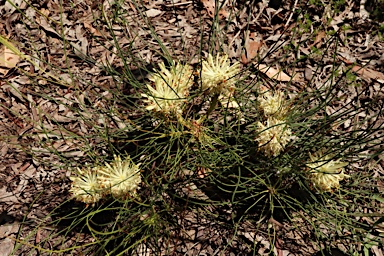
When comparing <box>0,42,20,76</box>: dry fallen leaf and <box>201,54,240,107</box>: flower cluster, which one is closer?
<box>201,54,240,107</box>: flower cluster

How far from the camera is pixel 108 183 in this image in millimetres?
1438

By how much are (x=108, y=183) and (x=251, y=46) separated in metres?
1.31

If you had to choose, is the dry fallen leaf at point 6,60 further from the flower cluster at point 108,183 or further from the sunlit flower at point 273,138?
the sunlit flower at point 273,138

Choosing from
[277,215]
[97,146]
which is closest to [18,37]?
[97,146]

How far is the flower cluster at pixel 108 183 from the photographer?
4.70ft

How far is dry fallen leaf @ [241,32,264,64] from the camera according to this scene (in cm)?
225

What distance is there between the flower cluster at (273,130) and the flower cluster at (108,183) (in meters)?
0.52

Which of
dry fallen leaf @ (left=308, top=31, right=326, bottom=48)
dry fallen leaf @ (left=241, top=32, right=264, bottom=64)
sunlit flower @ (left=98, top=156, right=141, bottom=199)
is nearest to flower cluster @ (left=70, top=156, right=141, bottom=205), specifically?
sunlit flower @ (left=98, top=156, right=141, bottom=199)

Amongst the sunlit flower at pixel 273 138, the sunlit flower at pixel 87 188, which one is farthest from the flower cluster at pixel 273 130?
the sunlit flower at pixel 87 188

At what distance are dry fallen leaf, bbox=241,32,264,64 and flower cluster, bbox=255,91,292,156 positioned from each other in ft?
2.31

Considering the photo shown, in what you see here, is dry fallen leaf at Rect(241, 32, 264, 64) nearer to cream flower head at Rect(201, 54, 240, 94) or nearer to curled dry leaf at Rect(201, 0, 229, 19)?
curled dry leaf at Rect(201, 0, 229, 19)

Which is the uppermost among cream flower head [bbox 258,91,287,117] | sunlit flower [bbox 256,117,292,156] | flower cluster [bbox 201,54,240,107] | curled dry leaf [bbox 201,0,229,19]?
flower cluster [bbox 201,54,240,107]

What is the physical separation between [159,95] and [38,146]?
80 centimetres

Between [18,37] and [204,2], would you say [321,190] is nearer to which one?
[204,2]
